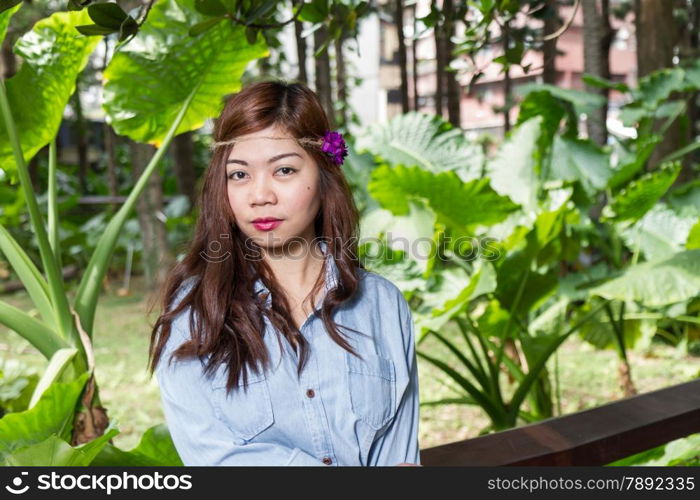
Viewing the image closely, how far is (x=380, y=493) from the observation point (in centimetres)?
90

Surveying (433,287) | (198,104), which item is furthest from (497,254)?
(198,104)

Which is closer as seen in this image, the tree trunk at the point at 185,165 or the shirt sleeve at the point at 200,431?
the shirt sleeve at the point at 200,431

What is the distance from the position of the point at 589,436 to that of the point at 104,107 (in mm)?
1565

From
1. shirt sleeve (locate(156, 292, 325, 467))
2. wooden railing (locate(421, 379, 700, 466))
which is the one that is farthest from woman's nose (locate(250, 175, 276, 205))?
wooden railing (locate(421, 379, 700, 466))

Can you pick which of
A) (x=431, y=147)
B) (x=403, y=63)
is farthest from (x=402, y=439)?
(x=403, y=63)

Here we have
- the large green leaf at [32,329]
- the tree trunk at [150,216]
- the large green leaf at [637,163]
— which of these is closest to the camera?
the large green leaf at [32,329]

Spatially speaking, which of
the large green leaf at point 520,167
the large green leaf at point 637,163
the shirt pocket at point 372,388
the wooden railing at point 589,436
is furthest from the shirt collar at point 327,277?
the large green leaf at point 637,163

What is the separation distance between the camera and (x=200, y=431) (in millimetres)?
1042

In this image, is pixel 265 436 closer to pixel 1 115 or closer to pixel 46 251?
pixel 46 251

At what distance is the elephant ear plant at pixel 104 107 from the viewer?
1.83 m

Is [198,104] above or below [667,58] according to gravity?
below

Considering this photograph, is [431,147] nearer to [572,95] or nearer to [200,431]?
[572,95]

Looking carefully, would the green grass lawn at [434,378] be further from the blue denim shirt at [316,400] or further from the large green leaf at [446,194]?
the blue denim shirt at [316,400]

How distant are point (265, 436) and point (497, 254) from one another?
1973mm
